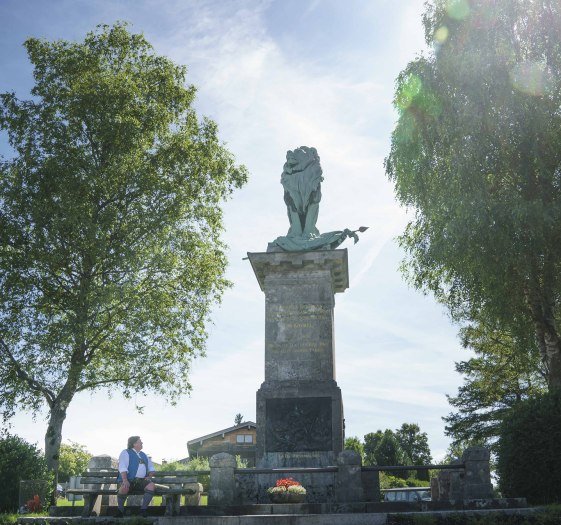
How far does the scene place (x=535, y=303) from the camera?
19.2 meters

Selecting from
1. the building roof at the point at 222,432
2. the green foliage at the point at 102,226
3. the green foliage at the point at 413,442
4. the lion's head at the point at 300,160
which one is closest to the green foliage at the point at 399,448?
the green foliage at the point at 413,442

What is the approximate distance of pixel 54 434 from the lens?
70.6 feet

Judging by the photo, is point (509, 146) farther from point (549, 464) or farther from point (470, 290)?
point (549, 464)

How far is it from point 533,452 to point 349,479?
4.01m

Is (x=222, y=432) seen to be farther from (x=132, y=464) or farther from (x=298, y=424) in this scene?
(x=132, y=464)

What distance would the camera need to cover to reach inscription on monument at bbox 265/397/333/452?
50.9 feet

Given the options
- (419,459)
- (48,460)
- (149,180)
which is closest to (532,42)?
(149,180)

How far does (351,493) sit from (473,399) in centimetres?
3206

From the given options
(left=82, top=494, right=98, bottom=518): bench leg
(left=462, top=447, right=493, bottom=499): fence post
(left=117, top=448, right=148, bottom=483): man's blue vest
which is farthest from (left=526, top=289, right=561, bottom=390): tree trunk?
(left=82, top=494, right=98, bottom=518): bench leg

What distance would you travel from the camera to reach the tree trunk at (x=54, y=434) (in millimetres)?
21000

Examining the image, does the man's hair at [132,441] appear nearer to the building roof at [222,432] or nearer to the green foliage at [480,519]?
the green foliage at [480,519]

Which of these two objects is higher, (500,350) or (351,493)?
(500,350)

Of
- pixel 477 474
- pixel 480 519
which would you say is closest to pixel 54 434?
pixel 477 474

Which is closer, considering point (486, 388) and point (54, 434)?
point (54, 434)
